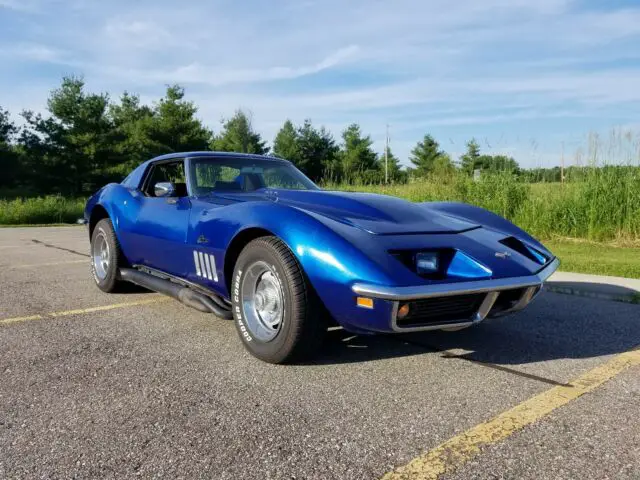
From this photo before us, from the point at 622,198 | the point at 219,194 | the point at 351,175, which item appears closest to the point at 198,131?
the point at 351,175

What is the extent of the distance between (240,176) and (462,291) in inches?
85.0

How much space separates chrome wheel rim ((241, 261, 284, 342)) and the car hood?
1.48ft

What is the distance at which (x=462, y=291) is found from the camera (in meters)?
2.61

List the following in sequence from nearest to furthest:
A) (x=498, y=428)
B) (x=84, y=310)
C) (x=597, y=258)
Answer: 1. (x=498, y=428)
2. (x=84, y=310)
3. (x=597, y=258)

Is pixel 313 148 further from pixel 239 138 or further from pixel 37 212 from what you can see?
pixel 37 212

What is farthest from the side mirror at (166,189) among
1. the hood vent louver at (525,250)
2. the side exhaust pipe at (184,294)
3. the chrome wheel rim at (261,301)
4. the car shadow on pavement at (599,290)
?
the car shadow on pavement at (599,290)

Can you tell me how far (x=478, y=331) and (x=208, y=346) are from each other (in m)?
1.83

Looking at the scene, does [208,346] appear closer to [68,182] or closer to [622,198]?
[622,198]

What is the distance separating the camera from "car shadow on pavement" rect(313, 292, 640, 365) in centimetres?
316

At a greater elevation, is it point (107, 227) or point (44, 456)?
point (107, 227)

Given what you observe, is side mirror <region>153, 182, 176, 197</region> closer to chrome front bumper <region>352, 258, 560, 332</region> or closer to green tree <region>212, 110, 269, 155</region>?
chrome front bumper <region>352, 258, 560, 332</region>

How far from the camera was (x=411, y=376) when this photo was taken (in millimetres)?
2801

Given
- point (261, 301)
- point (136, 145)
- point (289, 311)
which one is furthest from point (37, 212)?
point (136, 145)

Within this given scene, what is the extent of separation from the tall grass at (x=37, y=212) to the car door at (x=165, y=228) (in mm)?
16795
